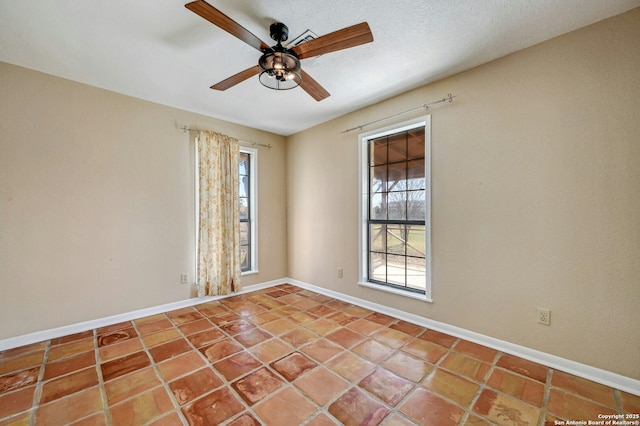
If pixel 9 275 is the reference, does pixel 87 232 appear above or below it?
above

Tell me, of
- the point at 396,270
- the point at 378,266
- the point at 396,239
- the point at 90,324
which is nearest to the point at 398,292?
the point at 396,270

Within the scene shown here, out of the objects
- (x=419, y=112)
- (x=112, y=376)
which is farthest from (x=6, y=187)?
(x=419, y=112)

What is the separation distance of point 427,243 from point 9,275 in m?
4.15

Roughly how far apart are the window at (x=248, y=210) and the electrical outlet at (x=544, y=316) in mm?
3567

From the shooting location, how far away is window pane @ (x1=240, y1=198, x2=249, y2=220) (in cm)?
417

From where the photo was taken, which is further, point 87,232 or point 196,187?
point 196,187

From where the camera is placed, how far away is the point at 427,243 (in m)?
2.81

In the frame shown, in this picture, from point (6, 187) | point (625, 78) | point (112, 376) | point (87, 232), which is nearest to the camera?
point (625, 78)

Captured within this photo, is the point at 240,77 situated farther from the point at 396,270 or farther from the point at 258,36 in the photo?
the point at 396,270

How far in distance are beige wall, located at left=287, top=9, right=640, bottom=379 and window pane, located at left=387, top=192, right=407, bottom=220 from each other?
434 millimetres

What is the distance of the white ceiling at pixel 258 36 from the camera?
1771mm

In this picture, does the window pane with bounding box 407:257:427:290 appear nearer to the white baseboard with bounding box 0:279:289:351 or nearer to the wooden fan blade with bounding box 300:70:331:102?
the wooden fan blade with bounding box 300:70:331:102

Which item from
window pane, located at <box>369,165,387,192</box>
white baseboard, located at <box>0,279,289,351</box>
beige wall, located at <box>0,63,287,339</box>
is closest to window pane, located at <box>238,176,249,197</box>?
beige wall, located at <box>0,63,287,339</box>

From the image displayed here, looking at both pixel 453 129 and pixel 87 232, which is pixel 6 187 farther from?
pixel 453 129
